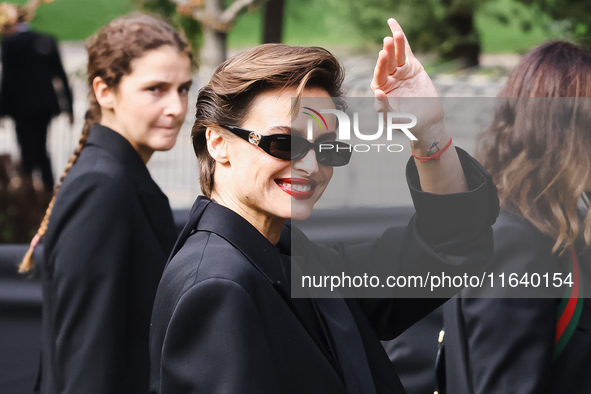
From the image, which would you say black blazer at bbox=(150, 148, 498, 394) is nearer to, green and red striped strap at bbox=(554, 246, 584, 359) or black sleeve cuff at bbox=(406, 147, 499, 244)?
black sleeve cuff at bbox=(406, 147, 499, 244)

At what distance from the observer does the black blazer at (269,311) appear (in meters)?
1.57

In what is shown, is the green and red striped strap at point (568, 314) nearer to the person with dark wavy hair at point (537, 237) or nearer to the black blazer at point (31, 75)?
the person with dark wavy hair at point (537, 237)

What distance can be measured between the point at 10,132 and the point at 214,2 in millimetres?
5024

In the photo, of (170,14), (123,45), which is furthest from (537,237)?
(170,14)

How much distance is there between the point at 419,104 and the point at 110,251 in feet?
4.26

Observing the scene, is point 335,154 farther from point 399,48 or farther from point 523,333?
point 523,333

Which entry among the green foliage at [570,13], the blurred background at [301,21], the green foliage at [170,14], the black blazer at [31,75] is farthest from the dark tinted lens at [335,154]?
the green foliage at [170,14]

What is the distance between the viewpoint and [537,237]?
2.22 meters

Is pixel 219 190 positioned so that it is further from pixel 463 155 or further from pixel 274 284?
pixel 463 155

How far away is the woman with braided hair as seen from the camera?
2.54m

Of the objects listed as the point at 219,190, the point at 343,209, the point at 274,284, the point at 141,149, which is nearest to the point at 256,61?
the point at 219,190

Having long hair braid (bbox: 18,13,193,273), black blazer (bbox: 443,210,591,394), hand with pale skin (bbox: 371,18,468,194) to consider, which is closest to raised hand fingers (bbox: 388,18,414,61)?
hand with pale skin (bbox: 371,18,468,194)

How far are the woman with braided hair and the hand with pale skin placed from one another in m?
1.21

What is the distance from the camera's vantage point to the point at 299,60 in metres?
1.78
